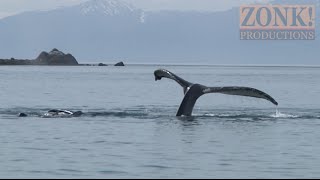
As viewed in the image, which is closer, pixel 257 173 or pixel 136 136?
pixel 257 173

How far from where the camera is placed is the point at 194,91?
39.2 meters

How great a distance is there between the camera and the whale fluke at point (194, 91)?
3622 centimetres

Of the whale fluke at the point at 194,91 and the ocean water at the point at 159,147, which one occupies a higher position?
the whale fluke at the point at 194,91

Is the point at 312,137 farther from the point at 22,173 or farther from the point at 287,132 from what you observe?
the point at 22,173

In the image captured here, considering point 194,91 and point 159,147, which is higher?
point 194,91

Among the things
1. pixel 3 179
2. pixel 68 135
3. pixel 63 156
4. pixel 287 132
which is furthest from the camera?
pixel 287 132

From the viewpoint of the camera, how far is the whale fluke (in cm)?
3622

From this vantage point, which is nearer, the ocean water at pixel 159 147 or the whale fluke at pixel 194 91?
the ocean water at pixel 159 147

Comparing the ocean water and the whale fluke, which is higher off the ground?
the whale fluke

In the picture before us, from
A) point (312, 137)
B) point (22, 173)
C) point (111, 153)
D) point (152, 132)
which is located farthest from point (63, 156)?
point (312, 137)

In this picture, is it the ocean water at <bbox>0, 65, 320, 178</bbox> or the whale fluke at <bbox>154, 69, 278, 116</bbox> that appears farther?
the whale fluke at <bbox>154, 69, 278, 116</bbox>

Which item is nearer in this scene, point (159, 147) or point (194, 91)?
point (159, 147)

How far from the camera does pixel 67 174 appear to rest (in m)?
24.2

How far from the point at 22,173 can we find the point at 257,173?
6.19m
